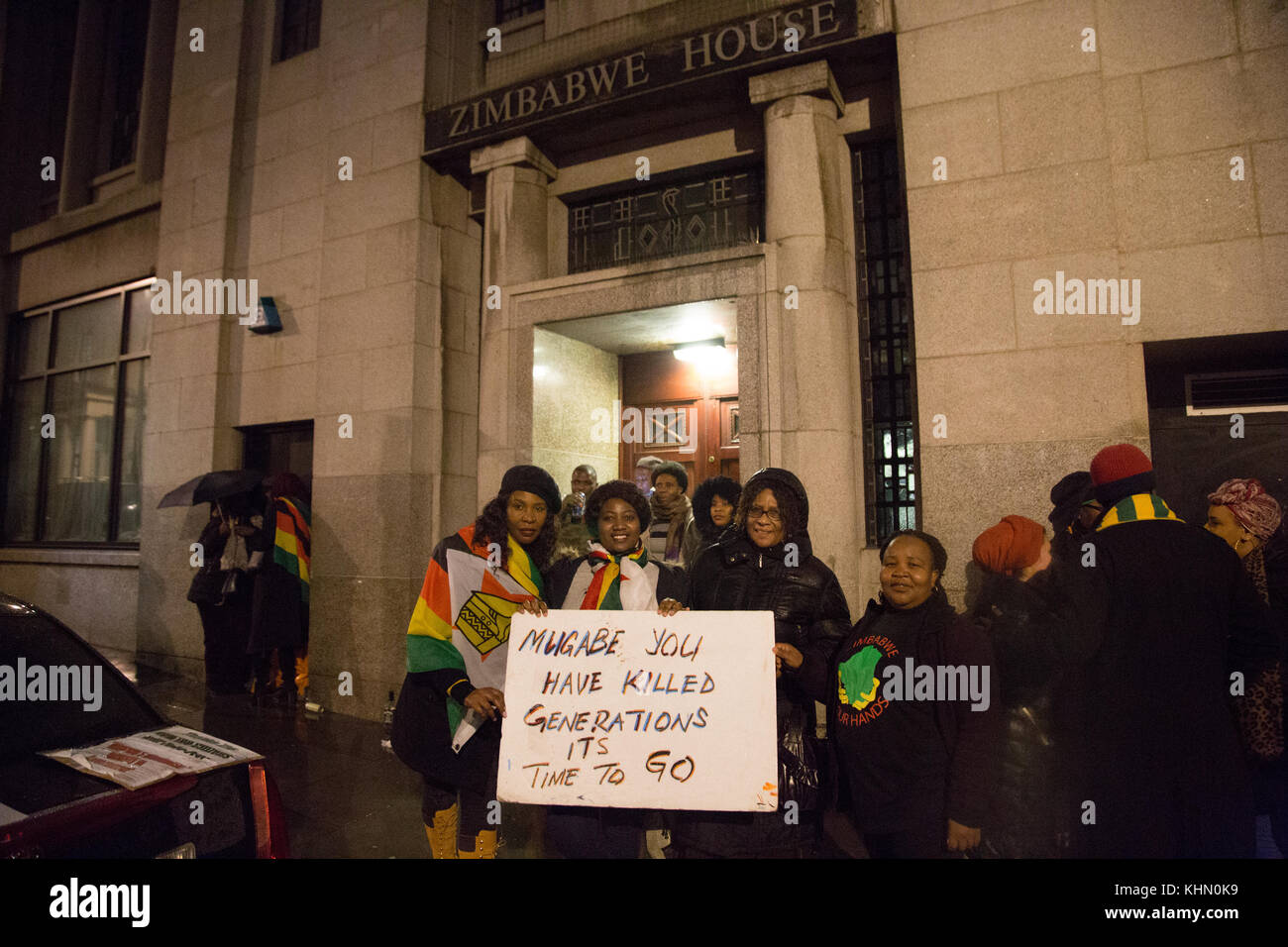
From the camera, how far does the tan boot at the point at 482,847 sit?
3252 mm

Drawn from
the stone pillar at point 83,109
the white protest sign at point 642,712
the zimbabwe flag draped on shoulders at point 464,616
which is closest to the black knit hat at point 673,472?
the zimbabwe flag draped on shoulders at point 464,616

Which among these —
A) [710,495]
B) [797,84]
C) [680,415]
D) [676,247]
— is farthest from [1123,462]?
[676,247]

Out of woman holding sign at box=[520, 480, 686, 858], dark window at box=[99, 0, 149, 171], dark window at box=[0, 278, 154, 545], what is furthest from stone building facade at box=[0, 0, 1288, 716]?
woman holding sign at box=[520, 480, 686, 858]

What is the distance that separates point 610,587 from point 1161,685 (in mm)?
2346

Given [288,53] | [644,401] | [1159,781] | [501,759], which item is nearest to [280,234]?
[288,53]

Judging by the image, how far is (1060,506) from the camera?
173 inches

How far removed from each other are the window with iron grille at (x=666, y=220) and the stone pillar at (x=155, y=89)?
23.4ft

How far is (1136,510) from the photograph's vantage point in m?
3.06

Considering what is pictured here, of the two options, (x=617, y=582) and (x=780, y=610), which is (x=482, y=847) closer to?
(x=617, y=582)

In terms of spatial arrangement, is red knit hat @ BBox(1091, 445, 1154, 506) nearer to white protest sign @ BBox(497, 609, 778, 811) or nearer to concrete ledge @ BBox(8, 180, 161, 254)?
white protest sign @ BBox(497, 609, 778, 811)

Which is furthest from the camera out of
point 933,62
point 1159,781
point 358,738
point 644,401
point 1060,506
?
point 644,401

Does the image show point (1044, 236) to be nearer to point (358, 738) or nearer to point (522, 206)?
point (522, 206)

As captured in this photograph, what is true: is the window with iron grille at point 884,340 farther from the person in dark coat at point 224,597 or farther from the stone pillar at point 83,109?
the stone pillar at point 83,109

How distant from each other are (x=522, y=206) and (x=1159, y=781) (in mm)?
6896
